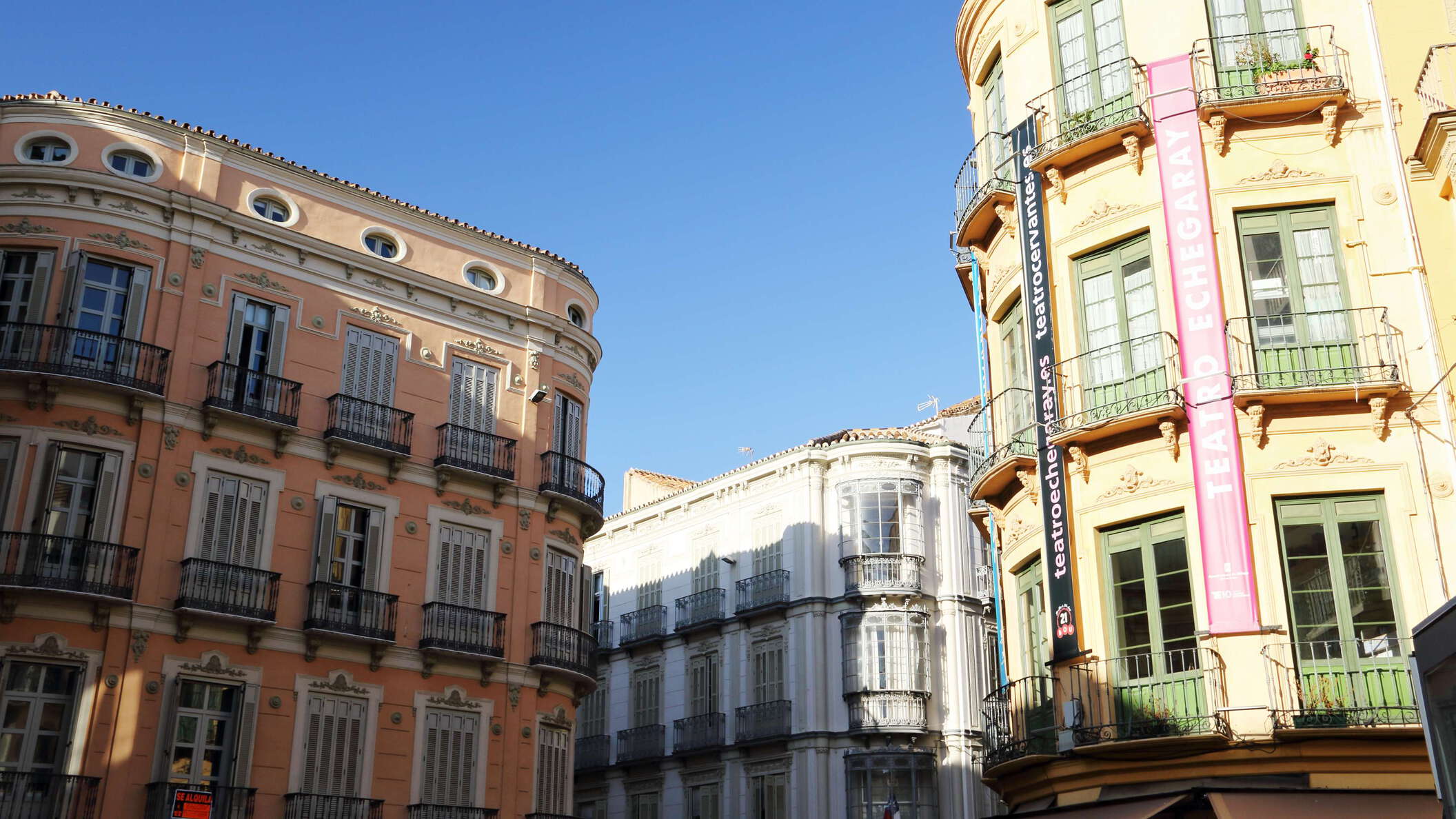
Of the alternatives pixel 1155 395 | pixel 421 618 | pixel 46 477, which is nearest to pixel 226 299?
pixel 46 477

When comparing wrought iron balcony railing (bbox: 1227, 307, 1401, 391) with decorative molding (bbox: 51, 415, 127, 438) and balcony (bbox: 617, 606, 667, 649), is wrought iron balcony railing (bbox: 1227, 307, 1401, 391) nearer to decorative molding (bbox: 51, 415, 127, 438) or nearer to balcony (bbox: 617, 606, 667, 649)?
decorative molding (bbox: 51, 415, 127, 438)

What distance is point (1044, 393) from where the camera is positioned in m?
17.9

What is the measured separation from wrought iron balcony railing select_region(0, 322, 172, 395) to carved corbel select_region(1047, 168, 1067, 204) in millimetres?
15443

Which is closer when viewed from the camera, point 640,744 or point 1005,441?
point 1005,441

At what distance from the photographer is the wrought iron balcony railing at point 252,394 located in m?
23.9

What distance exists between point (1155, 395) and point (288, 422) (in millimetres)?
15759

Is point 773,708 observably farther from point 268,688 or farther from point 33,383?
point 33,383

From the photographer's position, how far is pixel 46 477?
2203cm

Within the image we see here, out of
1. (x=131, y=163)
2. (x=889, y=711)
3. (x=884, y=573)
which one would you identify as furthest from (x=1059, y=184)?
(x=889, y=711)

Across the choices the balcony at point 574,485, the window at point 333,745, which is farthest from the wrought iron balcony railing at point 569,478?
the window at point 333,745

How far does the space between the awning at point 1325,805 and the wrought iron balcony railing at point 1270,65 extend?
28.0ft

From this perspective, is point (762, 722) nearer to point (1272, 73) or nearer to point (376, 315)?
point (376, 315)

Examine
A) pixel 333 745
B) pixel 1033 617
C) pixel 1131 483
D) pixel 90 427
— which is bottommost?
pixel 333 745

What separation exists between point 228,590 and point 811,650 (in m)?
17.5
